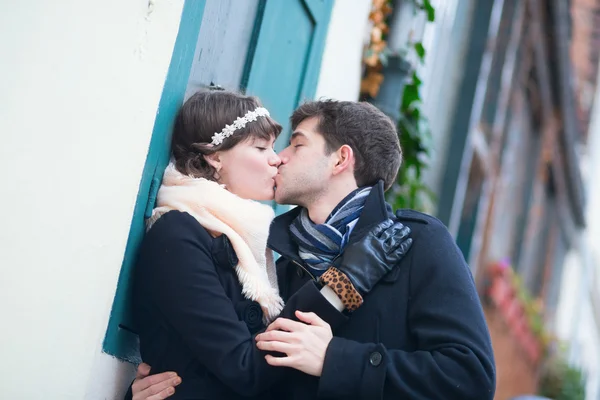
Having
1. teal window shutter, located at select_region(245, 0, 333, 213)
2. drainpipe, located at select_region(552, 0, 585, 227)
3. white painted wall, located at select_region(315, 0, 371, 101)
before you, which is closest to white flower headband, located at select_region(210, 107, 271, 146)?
teal window shutter, located at select_region(245, 0, 333, 213)

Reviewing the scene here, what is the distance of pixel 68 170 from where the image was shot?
215 centimetres

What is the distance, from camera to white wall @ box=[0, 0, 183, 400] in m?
2.02

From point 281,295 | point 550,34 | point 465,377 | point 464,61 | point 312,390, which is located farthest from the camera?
point 550,34

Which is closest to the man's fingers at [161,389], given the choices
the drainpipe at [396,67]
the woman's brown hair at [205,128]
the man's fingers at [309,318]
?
the man's fingers at [309,318]

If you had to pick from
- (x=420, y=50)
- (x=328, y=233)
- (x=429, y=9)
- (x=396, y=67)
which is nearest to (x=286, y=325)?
(x=328, y=233)

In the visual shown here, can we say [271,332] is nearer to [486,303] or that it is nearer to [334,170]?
[334,170]

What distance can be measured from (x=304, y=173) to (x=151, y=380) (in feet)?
2.72

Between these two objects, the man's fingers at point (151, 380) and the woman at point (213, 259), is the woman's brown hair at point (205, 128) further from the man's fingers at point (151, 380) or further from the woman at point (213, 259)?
the man's fingers at point (151, 380)

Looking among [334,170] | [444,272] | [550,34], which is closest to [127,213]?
[334,170]

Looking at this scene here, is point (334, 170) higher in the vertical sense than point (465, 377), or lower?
higher

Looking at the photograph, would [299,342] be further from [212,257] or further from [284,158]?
[284,158]

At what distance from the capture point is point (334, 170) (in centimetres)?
272

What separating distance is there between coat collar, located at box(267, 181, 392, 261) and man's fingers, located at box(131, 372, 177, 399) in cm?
51

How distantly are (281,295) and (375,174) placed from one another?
19.6 inches
